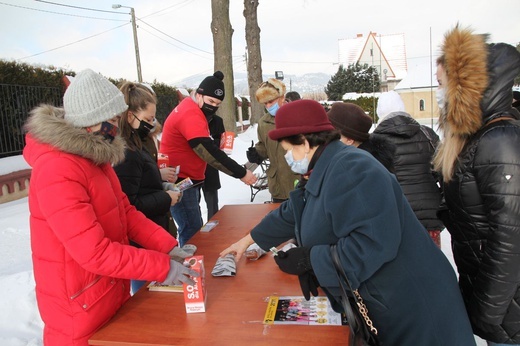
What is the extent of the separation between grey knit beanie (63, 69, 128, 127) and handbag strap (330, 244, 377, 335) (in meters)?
1.07

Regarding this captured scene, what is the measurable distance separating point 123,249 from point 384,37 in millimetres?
59992

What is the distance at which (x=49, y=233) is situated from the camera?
4.69 ft

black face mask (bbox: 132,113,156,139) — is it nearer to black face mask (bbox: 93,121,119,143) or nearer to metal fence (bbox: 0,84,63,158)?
black face mask (bbox: 93,121,119,143)

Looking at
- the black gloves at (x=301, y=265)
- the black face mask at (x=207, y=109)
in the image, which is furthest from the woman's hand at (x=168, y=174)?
the black gloves at (x=301, y=265)

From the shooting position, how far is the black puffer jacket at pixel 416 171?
8.55ft

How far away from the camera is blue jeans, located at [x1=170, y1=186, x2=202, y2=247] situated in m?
3.27

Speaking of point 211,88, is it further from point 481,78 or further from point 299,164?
point 481,78

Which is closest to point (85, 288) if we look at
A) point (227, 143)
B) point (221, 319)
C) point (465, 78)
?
point (221, 319)

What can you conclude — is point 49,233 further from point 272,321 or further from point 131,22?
point 131,22

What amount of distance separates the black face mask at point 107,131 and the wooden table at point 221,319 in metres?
0.74

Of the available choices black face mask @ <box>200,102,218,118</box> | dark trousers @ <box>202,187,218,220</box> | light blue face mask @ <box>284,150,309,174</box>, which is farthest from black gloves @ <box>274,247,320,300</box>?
dark trousers @ <box>202,187,218,220</box>

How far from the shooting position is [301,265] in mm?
1388

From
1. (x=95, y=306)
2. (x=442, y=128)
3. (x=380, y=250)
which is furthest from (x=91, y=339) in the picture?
(x=442, y=128)

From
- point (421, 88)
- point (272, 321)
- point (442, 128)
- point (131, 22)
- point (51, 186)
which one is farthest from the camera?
point (421, 88)
